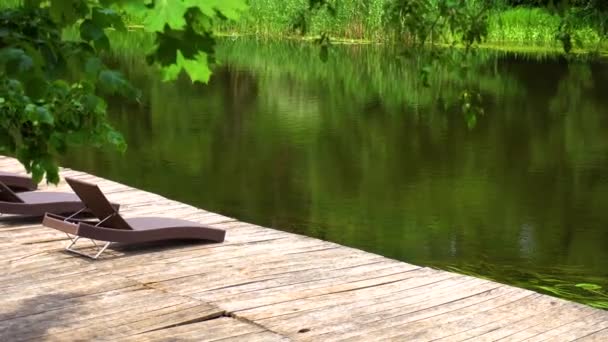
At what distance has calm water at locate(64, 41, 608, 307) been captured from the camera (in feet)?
38.7

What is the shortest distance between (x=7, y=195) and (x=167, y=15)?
601cm

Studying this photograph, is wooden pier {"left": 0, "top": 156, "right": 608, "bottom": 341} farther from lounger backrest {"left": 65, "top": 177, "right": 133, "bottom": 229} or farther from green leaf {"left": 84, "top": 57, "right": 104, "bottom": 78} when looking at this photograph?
green leaf {"left": 84, "top": 57, "right": 104, "bottom": 78}

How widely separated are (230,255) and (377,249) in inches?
158

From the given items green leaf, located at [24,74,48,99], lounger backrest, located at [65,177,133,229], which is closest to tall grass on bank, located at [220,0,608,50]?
lounger backrest, located at [65,177,133,229]

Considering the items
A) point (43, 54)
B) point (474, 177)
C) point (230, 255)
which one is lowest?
point (474, 177)

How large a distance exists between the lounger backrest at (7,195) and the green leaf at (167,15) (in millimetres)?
5744

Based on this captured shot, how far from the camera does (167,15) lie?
2.94 metres

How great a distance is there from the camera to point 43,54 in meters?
3.33

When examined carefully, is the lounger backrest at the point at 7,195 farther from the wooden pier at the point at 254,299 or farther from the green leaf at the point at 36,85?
the green leaf at the point at 36,85

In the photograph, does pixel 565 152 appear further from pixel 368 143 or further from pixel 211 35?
pixel 211 35

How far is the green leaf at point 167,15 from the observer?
9.57 feet

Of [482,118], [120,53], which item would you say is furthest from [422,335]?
[120,53]

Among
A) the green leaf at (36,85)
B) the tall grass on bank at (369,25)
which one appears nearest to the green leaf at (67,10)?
the green leaf at (36,85)

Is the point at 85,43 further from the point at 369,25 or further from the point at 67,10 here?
the point at 369,25
